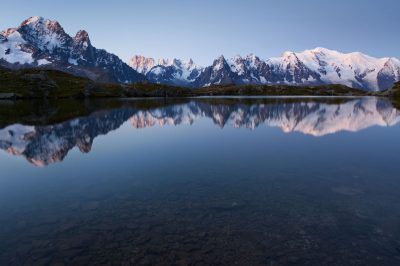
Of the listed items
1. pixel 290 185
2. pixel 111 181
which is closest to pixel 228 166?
pixel 290 185

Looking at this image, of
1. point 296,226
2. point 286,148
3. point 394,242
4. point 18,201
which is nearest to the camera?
point 394,242

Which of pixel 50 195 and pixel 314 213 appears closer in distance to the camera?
pixel 314 213

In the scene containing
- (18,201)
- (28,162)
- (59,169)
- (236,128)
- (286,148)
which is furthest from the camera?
(236,128)

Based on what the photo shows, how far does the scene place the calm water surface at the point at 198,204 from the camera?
14.6 metres

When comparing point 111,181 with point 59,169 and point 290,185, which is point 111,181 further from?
point 290,185

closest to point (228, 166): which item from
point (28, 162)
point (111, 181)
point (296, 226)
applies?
point (111, 181)

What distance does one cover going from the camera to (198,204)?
20016mm

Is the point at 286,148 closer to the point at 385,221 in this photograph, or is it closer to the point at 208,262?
the point at 385,221

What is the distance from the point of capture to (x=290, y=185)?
23844mm

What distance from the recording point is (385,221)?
58.0ft

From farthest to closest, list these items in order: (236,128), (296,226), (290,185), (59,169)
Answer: (236,128), (59,169), (290,185), (296,226)

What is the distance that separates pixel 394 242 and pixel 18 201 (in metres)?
20.4

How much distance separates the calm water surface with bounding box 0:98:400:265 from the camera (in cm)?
1462

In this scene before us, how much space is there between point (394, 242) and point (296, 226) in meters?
4.30
